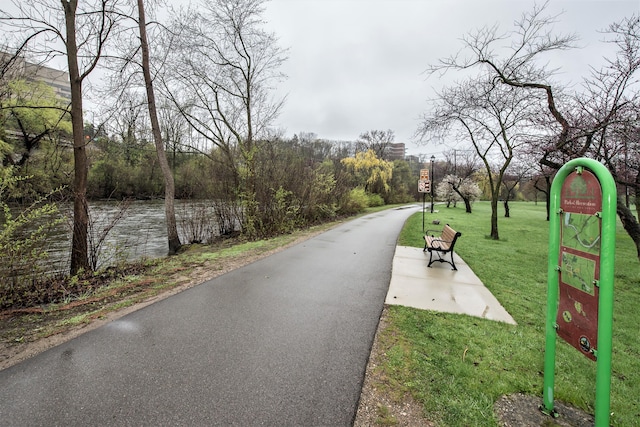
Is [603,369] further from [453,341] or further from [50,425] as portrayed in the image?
[50,425]

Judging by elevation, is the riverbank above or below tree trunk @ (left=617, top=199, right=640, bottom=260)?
below

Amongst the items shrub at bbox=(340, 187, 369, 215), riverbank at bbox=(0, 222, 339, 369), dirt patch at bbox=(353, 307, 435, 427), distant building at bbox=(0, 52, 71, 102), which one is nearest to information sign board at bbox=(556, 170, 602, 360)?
dirt patch at bbox=(353, 307, 435, 427)

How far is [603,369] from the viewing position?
1.74m

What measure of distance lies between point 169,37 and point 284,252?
28.0ft

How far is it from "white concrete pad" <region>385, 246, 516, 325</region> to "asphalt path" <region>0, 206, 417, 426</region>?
0.57m

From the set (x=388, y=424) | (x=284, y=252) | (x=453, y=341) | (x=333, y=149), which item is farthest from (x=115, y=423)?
(x=333, y=149)

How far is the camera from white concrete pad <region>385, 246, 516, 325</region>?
Result: 424 cm

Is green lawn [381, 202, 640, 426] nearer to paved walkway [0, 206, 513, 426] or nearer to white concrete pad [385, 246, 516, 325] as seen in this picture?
white concrete pad [385, 246, 516, 325]

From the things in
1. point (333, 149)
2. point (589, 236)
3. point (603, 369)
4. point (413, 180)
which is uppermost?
point (333, 149)

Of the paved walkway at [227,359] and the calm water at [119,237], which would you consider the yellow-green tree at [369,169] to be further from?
the paved walkway at [227,359]

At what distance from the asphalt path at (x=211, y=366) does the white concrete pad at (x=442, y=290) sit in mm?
573

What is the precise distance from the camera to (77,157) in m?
6.43

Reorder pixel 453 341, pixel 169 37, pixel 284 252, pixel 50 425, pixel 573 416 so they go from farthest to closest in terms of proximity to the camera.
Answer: pixel 169 37
pixel 284 252
pixel 453 341
pixel 573 416
pixel 50 425

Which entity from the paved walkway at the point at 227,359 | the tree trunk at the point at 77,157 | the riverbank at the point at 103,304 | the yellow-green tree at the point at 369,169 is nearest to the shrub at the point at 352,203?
the yellow-green tree at the point at 369,169
